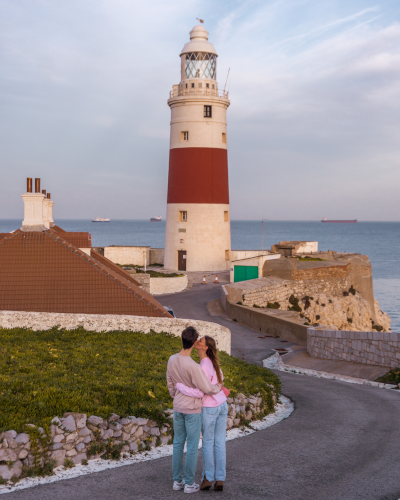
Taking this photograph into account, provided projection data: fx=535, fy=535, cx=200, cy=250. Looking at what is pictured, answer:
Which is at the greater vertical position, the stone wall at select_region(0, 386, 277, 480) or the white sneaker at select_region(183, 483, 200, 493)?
the stone wall at select_region(0, 386, 277, 480)

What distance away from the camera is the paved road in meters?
6.62

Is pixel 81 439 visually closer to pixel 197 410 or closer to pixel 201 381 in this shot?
pixel 197 410

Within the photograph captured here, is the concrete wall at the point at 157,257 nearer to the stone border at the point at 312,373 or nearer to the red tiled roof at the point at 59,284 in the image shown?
the stone border at the point at 312,373

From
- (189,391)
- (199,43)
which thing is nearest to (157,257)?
(199,43)

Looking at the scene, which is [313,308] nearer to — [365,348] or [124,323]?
[365,348]

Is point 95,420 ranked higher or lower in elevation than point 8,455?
higher

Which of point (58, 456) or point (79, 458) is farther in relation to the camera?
point (79, 458)

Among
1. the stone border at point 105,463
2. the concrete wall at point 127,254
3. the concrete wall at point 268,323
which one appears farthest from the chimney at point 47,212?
the concrete wall at point 127,254

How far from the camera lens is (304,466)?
7.52 m

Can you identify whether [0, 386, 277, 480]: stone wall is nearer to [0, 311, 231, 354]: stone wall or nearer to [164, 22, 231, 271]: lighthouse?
[0, 311, 231, 354]: stone wall

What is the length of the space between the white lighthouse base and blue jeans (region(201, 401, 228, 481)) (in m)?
34.7

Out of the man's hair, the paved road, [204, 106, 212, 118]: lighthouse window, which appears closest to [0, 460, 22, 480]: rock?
the paved road

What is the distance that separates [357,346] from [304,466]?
10167 mm

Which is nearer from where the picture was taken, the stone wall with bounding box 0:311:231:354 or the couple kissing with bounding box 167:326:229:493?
the couple kissing with bounding box 167:326:229:493
